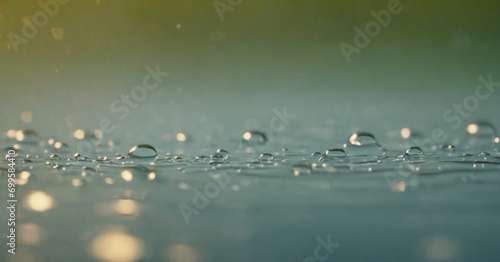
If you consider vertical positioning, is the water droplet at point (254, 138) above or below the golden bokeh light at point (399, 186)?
above

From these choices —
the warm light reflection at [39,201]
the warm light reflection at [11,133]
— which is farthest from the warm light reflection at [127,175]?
the warm light reflection at [11,133]

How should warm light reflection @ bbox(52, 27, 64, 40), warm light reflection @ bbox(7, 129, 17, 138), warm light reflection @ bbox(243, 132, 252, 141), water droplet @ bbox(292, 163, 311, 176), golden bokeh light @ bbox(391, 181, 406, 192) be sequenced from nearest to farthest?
golden bokeh light @ bbox(391, 181, 406, 192)
water droplet @ bbox(292, 163, 311, 176)
warm light reflection @ bbox(243, 132, 252, 141)
warm light reflection @ bbox(7, 129, 17, 138)
warm light reflection @ bbox(52, 27, 64, 40)

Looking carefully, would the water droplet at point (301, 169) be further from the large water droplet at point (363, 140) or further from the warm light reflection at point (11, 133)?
the warm light reflection at point (11, 133)

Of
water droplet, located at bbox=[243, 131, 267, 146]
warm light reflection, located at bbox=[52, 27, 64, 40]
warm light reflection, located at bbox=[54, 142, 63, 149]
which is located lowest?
water droplet, located at bbox=[243, 131, 267, 146]

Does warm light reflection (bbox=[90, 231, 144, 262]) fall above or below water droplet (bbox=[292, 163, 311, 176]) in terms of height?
below

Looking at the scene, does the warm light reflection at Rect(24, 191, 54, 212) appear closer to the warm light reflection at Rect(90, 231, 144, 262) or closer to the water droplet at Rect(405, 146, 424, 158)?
the warm light reflection at Rect(90, 231, 144, 262)

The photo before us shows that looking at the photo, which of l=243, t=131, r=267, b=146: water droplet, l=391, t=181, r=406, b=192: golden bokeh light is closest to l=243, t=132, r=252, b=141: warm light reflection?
l=243, t=131, r=267, b=146: water droplet
